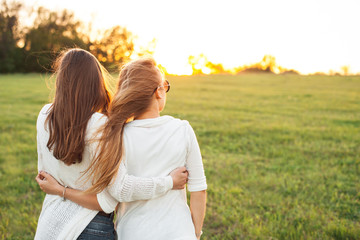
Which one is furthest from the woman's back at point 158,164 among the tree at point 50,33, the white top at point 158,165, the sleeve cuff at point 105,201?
the tree at point 50,33

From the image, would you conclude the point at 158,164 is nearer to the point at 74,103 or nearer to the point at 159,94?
the point at 159,94

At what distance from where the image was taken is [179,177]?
1.76m

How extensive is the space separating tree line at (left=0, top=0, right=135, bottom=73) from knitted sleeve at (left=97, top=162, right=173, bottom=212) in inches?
1266

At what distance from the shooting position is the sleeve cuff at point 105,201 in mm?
1803

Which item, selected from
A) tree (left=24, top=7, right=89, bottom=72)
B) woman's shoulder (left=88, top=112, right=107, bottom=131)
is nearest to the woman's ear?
woman's shoulder (left=88, top=112, right=107, bottom=131)

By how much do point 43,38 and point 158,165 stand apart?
41.7m

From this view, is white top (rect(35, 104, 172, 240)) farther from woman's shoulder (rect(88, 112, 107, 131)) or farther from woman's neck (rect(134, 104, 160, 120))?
woman's neck (rect(134, 104, 160, 120))

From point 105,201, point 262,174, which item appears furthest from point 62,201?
point 262,174

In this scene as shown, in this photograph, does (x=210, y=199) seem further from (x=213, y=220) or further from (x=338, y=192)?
(x=338, y=192)

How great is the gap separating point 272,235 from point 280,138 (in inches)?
157

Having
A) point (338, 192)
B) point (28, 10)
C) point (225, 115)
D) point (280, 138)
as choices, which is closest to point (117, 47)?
point (28, 10)

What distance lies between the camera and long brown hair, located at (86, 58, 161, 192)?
1667 millimetres

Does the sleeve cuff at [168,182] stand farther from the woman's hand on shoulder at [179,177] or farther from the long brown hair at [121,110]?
the long brown hair at [121,110]

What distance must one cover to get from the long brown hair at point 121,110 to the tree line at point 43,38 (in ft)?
105
